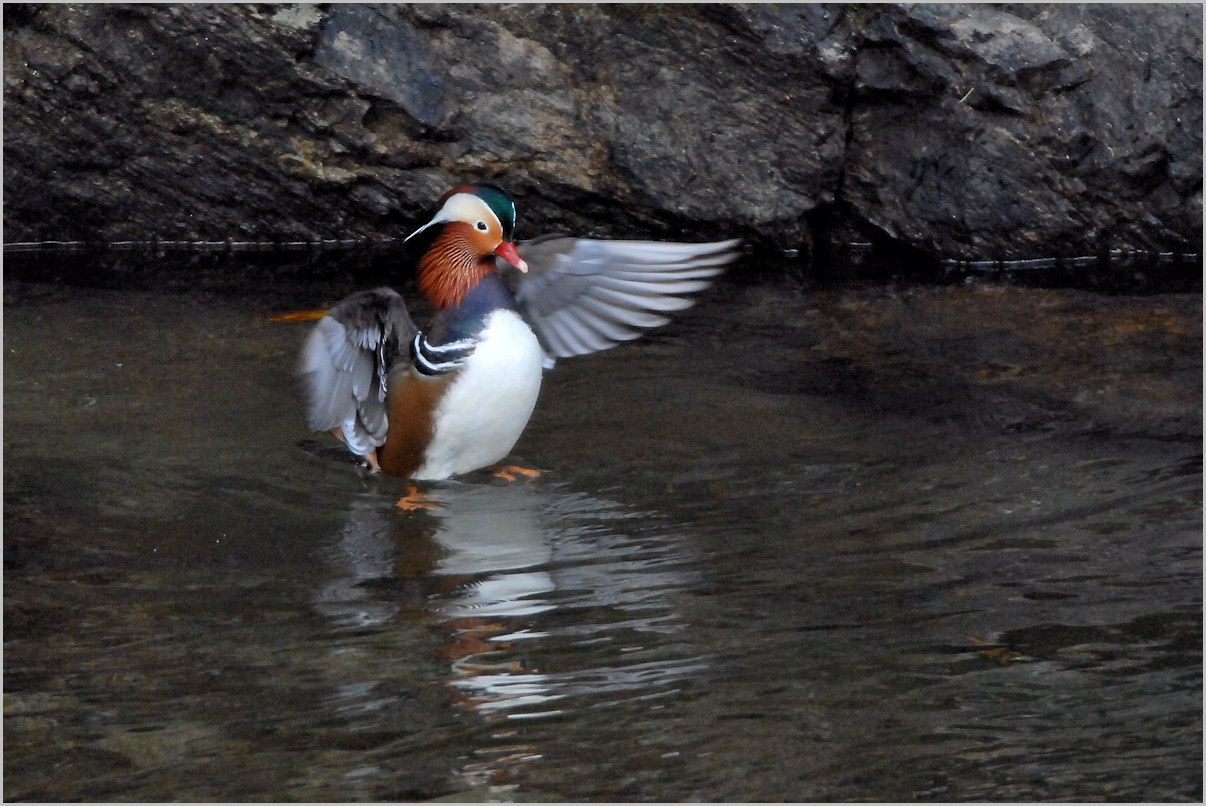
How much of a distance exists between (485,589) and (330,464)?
3.84 feet

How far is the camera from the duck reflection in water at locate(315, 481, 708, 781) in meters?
2.95

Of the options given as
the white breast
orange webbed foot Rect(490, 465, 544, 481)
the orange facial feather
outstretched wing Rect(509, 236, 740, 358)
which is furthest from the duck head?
orange webbed foot Rect(490, 465, 544, 481)

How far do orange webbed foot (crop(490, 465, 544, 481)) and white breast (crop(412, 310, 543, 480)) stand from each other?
0.11 meters

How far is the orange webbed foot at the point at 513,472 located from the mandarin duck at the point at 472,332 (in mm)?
45

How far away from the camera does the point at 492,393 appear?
4145 millimetres

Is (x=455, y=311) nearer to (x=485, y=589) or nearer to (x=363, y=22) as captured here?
(x=485, y=589)

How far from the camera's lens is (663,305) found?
434 centimetres

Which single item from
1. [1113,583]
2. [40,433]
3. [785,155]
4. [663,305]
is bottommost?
[1113,583]

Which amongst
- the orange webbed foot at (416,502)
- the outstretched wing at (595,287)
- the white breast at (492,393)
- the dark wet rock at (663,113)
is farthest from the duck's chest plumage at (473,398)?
the dark wet rock at (663,113)

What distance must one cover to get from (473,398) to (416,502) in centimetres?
38

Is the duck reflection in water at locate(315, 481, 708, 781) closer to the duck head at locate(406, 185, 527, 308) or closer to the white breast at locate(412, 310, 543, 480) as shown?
the white breast at locate(412, 310, 543, 480)

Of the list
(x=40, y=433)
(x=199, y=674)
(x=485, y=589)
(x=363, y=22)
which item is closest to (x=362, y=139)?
(x=363, y=22)

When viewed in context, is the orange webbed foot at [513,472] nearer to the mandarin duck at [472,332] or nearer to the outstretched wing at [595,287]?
the mandarin duck at [472,332]

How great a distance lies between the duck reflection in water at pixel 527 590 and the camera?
2.95m
